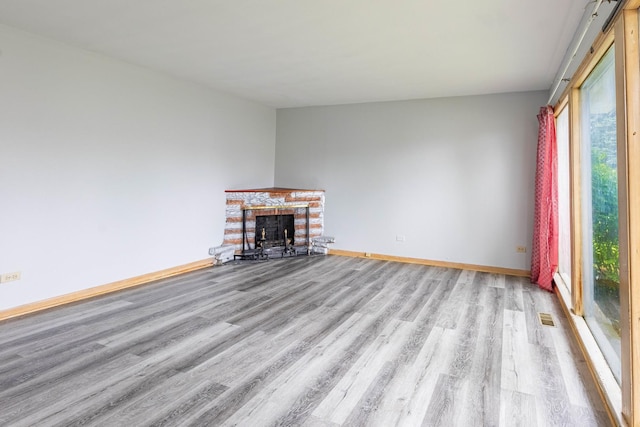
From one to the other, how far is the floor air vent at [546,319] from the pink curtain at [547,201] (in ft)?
3.28

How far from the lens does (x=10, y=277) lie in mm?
3258

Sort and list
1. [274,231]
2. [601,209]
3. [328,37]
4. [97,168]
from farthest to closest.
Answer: [274,231] → [97,168] → [328,37] → [601,209]

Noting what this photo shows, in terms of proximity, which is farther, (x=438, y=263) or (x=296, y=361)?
(x=438, y=263)

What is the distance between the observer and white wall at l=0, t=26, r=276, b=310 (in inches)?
129

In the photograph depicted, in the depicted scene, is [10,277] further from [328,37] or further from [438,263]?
[438,263]

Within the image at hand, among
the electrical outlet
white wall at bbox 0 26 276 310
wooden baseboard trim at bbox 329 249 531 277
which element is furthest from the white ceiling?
wooden baseboard trim at bbox 329 249 531 277

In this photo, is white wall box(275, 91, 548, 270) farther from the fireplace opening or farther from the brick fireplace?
the fireplace opening

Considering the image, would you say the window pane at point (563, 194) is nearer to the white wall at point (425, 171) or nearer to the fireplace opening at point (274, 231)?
the white wall at point (425, 171)

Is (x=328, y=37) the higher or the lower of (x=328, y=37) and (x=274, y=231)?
the higher

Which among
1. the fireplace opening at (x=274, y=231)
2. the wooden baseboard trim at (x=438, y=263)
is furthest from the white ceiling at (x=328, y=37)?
the wooden baseboard trim at (x=438, y=263)

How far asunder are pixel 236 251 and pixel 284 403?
4001 millimetres

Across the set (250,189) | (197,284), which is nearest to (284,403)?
(197,284)

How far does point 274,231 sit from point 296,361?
3825 millimetres

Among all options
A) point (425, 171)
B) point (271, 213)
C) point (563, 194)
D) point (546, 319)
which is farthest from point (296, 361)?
point (425, 171)
